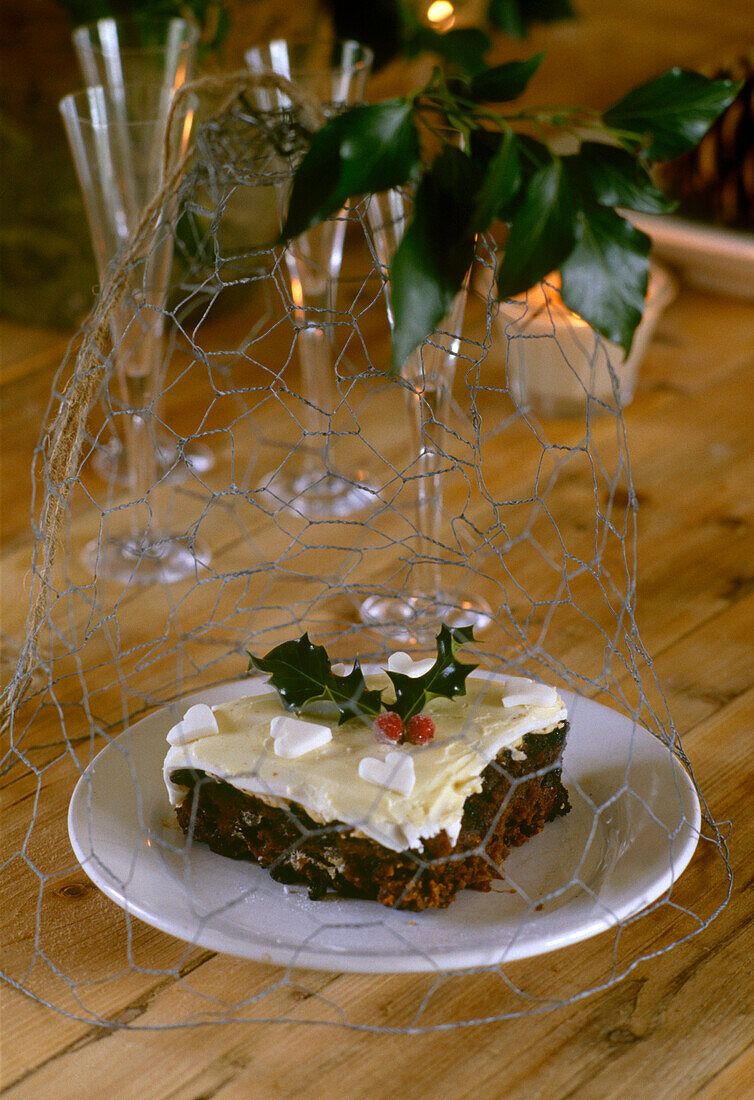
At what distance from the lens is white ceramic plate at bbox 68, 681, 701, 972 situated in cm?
40

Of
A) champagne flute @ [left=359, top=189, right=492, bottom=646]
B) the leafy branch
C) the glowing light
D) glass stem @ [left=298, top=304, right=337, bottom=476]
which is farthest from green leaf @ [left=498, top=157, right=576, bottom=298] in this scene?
the glowing light

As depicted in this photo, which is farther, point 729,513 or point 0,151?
point 0,151

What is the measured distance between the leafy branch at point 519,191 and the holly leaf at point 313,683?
0.13 meters

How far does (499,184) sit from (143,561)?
1.42 ft

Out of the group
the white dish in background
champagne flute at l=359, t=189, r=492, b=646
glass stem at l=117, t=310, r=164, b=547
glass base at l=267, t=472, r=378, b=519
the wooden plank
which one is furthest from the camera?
the white dish in background

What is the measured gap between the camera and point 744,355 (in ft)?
3.50

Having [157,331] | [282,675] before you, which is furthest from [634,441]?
[282,675]

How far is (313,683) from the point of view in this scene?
19.0 inches

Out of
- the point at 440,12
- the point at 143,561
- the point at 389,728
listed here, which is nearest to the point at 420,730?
the point at 389,728

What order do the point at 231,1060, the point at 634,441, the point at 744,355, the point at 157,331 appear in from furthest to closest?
1. the point at 744,355
2. the point at 634,441
3. the point at 157,331
4. the point at 231,1060

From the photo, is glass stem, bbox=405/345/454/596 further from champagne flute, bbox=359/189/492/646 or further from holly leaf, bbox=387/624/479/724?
holly leaf, bbox=387/624/479/724

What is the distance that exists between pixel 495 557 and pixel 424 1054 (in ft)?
1.35

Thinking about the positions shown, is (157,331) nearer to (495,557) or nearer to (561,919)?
(495,557)

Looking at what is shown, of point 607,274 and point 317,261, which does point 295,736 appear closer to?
point 607,274
